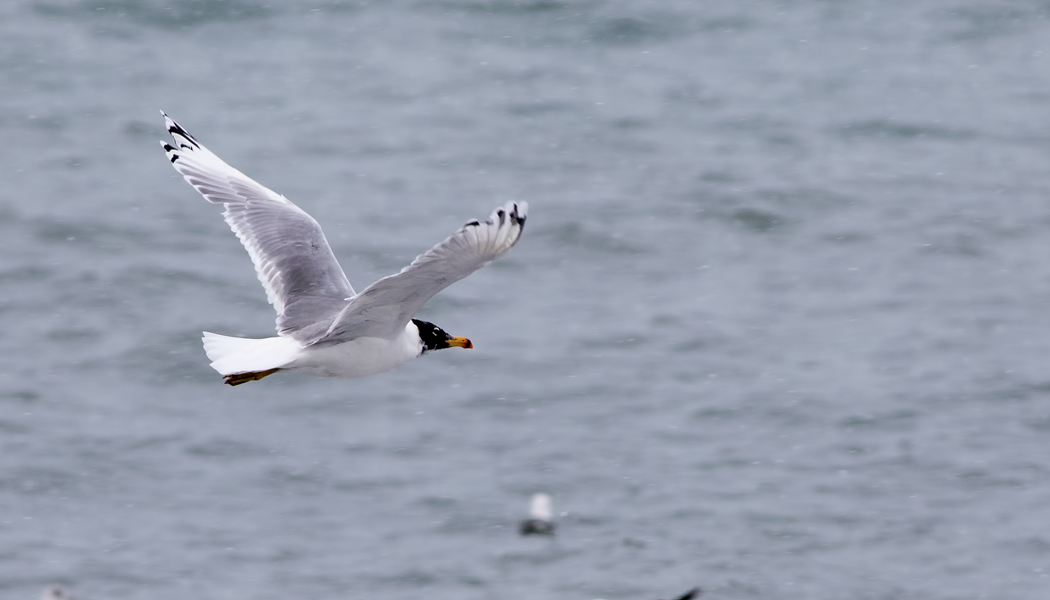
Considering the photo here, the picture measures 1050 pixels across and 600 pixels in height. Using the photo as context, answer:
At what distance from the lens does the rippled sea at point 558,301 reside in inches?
474

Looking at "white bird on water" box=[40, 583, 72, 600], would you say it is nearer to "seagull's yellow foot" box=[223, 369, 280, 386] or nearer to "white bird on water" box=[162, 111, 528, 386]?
"white bird on water" box=[162, 111, 528, 386]

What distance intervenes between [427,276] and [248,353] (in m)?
1.16

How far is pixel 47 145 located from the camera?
1788 centimetres

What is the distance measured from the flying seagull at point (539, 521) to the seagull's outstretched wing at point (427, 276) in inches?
157

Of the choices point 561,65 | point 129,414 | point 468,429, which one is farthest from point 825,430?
point 561,65

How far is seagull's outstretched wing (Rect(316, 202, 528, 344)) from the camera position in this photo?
691 centimetres

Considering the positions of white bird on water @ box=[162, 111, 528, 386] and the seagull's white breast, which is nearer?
white bird on water @ box=[162, 111, 528, 386]

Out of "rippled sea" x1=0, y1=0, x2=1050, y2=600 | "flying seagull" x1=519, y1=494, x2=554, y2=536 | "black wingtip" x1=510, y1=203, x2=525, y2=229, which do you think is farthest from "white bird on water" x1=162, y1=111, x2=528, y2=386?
"flying seagull" x1=519, y1=494, x2=554, y2=536

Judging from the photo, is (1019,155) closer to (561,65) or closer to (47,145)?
(561,65)

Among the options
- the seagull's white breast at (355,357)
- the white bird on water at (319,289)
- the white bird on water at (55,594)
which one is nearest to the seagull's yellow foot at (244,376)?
the white bird on water at (319,289)

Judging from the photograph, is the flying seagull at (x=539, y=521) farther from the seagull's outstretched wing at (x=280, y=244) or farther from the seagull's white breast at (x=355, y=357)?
the seagull's white breast at (x=355, y=357)

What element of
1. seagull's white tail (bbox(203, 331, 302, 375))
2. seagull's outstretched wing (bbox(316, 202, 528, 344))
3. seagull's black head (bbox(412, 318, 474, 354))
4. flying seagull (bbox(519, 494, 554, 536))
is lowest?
flying seagull (bbox(519, 494, 554, 536))

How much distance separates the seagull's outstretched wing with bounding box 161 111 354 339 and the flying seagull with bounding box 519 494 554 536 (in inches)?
123

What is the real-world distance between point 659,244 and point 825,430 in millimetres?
3306
